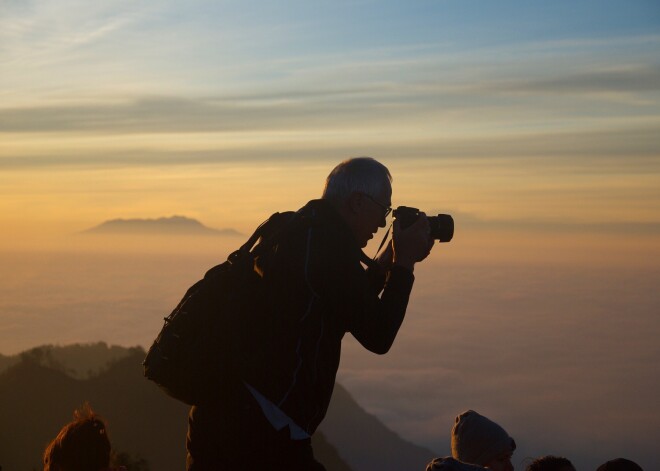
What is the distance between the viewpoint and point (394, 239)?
4230 millimetres

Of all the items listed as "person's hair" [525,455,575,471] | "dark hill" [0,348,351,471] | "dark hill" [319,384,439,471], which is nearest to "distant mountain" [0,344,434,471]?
"dark hill" [0,348,351,471]

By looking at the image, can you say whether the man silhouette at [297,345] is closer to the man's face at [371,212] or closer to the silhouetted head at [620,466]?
the man's face at [371,212]

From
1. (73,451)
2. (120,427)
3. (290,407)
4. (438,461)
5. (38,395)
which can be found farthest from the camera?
(120,427)

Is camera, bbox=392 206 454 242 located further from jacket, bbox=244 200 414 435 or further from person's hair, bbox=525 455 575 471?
person's hair, bbox=525 455 575 471

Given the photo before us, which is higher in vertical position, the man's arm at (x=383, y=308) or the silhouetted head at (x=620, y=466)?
the man's arm at (x=383, y=308)

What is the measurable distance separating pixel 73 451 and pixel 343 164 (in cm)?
170

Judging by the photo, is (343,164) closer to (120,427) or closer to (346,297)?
(346,297)

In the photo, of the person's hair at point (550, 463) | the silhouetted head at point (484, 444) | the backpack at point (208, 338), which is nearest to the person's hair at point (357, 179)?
the backpack at point (208, 338)

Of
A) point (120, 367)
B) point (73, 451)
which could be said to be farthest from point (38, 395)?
point (73, 451)

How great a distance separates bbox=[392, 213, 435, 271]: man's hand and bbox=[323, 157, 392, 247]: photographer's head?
0.13 metres

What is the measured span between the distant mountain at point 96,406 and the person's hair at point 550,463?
88027 millimetres

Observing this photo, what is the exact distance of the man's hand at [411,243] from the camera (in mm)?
4121

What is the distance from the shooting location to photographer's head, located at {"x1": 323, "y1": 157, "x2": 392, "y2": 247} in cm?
405

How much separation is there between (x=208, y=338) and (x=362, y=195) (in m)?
0.83
